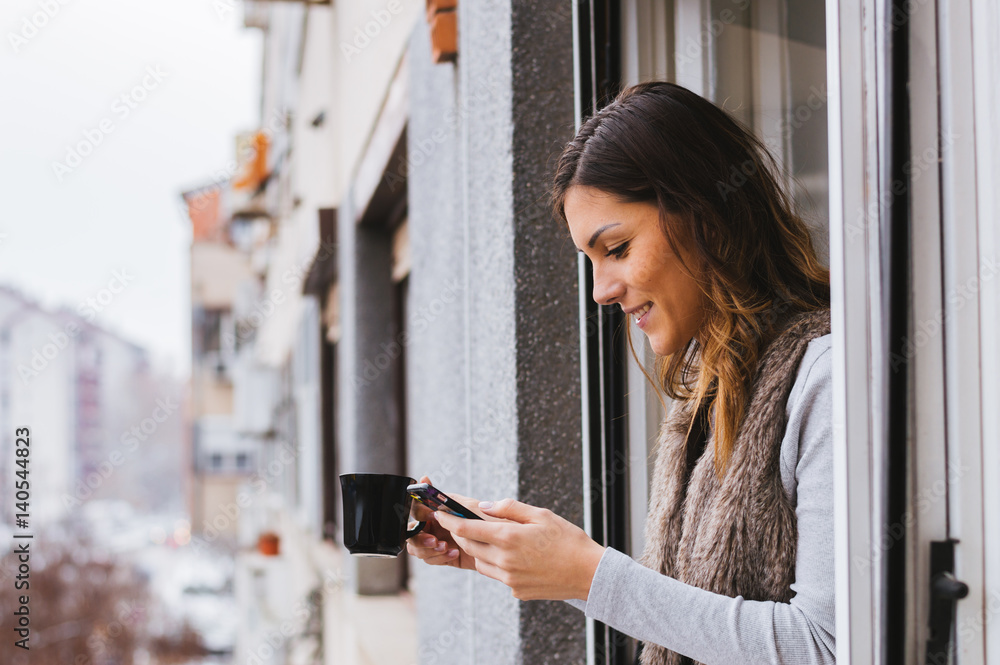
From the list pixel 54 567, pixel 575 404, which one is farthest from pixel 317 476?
pixel 54 567

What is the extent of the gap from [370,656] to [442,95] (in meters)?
2.47

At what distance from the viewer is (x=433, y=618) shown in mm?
2707

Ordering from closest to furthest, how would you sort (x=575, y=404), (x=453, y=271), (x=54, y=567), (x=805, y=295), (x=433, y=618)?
(x=805, y=295), (x=575, y=404), (x=453, y=271), (x=433, y=618), (x=54, y=567)

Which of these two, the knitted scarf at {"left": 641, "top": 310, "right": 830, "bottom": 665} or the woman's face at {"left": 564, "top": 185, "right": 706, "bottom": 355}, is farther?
the woman's face at {"left": 564, "top": 185, "right": 706, "bottom": 355}

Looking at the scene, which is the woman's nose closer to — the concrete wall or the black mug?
the black mug

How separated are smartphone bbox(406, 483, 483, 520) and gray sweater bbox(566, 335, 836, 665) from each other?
0.23 meters

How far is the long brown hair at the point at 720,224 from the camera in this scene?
3.76ft

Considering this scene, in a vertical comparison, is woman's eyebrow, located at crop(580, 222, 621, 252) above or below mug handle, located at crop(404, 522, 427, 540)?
above

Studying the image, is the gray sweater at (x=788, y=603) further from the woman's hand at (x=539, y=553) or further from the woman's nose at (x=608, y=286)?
the woman's nose at (x=608, y=286)

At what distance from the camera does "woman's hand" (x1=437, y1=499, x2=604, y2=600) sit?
42.6 inches

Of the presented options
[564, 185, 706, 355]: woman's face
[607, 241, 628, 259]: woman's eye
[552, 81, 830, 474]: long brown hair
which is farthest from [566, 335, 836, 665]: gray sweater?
[607, 241, 628, 259]: woman's eye

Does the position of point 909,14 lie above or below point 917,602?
above

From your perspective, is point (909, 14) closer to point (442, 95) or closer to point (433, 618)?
point (442, 95)

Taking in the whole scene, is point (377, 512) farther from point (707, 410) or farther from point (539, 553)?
point (707, 410)
